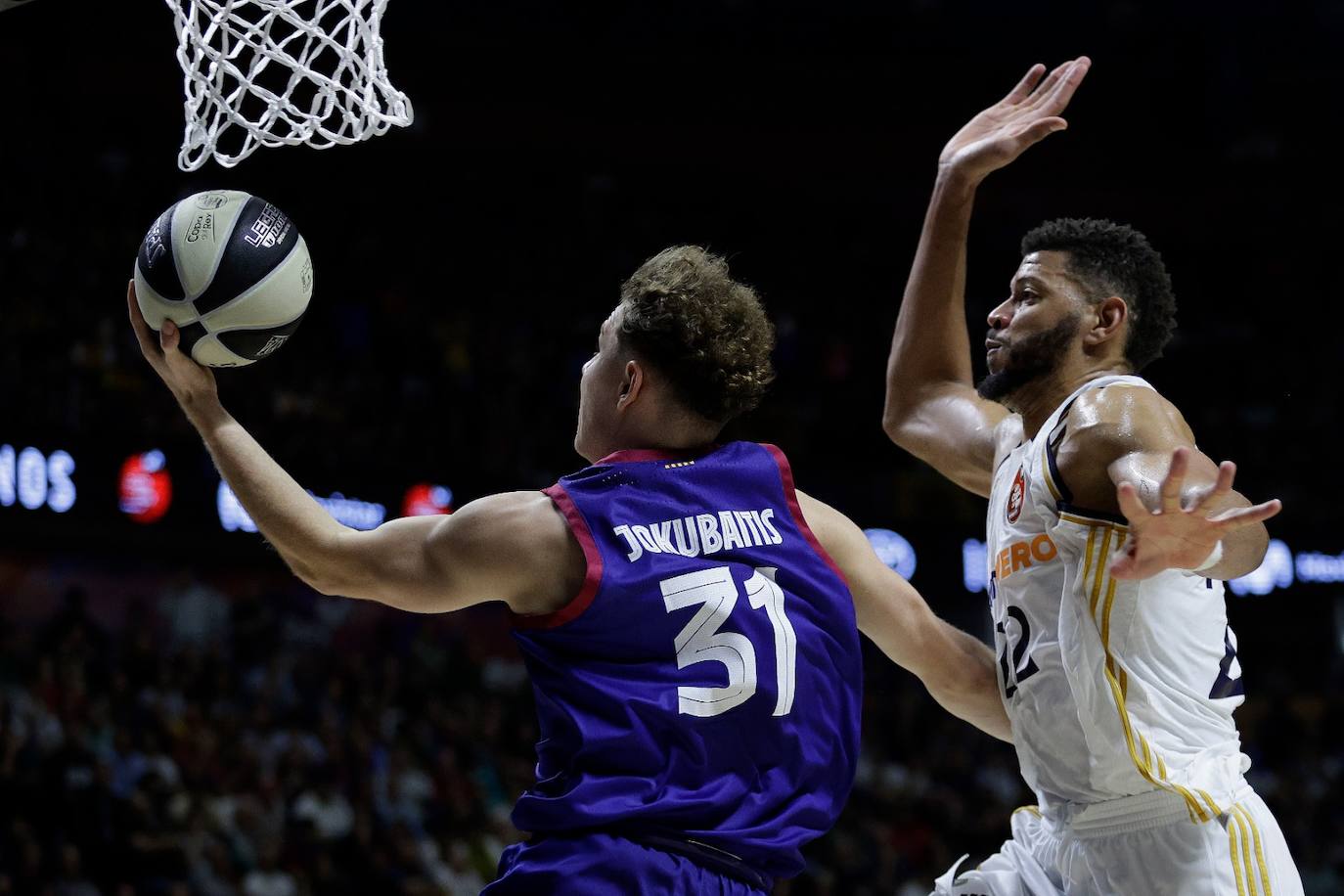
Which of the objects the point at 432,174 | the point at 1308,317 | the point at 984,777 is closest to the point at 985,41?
the point at 1308,317

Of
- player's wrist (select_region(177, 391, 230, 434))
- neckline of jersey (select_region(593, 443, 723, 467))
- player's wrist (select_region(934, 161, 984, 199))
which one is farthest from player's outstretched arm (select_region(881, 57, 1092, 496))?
player's wrist (select_region(177, 391, 230, 434))

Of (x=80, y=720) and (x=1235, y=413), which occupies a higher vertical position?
(x=1235, y=413)

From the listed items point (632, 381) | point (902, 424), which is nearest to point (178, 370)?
point (632, 381)

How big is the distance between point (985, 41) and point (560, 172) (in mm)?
5107

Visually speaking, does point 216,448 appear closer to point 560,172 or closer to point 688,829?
point 688,829

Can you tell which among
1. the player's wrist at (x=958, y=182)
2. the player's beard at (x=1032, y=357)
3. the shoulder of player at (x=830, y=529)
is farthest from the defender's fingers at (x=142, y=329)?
the player's wrist at (x=958, y=182)

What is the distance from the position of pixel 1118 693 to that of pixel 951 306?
140 centimetres

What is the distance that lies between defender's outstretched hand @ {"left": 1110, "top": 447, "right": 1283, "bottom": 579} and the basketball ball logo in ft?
2.03

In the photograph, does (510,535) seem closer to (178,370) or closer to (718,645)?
(718,645)

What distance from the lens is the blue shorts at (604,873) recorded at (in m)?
2.39

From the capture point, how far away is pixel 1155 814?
9.57ft

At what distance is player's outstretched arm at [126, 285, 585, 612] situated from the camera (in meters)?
2.54

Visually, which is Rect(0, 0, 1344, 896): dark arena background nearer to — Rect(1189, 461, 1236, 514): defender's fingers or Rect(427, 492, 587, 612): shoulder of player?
Rect(427, 492, 587, 612): shoulder of player

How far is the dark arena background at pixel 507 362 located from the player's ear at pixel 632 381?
21.1 feet
